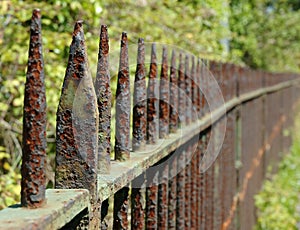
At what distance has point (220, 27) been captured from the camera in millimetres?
6680

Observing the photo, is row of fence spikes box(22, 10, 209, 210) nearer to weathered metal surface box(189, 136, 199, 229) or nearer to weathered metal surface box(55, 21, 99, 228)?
weathered metal surface box(55, 21, 99, 228)

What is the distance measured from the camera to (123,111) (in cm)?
158

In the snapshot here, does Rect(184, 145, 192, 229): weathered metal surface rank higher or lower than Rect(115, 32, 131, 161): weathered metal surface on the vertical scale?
lower

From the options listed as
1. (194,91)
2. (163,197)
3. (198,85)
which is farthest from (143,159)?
(198,85)

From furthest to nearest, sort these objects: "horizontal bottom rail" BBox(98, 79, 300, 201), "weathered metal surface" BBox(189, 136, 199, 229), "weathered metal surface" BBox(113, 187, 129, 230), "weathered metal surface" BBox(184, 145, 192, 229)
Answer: "weathered metal surface" BBox(189, 136, 199, 229) < "weathered metal surface" BBox(184, 145, 192, 229) < "weathered metal surface" BBox(113, 187, 129, 230) < "horizontal bottom rail" BBox(98, 79, 300, 201)

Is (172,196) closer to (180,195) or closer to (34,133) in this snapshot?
(180,195)

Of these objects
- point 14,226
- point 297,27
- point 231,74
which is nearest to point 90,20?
point 231,74

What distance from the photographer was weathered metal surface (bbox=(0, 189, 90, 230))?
90 centimetres

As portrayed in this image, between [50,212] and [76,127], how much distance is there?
0.81 feet

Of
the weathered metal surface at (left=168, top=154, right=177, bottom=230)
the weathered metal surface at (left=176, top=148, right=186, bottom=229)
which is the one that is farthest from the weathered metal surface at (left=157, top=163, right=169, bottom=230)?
the weathered metal surface at (left=176, top=148, right=186, bottom=229)

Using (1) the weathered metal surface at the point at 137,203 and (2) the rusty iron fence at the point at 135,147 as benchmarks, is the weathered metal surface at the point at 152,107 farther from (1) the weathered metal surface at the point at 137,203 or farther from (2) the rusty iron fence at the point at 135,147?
(1) the weathered metal surface at the point at 137,203

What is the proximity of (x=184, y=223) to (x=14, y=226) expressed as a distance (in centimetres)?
152

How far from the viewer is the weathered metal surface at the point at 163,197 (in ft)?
6.60

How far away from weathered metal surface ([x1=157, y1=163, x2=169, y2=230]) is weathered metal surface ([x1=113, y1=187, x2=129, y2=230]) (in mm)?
431
